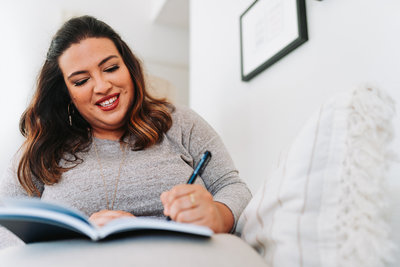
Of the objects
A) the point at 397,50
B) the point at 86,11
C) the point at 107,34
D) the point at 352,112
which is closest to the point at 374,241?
the point at 352,112

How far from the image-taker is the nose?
1.08 meters

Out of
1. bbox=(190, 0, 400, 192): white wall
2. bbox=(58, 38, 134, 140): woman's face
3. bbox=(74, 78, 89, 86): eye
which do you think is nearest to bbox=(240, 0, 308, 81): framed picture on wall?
bbox=(190, 0, 400, 192): white wall

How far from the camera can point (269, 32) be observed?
3.90ft

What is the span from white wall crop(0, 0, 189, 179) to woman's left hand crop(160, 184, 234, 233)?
172cm

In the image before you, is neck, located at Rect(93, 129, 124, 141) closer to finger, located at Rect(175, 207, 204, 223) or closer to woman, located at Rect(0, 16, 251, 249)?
woman, located at Rect(0, 16, 251, 249)

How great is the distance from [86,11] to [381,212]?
107 inches

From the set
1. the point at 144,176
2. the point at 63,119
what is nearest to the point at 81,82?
the point at 63,119

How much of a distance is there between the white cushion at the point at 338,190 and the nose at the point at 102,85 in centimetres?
76

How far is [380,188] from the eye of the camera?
0.46 metres

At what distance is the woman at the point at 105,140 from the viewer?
94cm

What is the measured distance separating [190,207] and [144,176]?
0.39 m

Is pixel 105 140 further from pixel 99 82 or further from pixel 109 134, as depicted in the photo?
pixel 99 82

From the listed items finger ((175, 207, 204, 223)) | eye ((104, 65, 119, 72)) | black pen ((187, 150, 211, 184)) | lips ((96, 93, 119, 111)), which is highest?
eye ((104, 65, 119, 72))

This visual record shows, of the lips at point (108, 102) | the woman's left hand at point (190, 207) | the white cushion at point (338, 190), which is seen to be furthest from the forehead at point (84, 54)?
the white cushion at point (338, 190)
